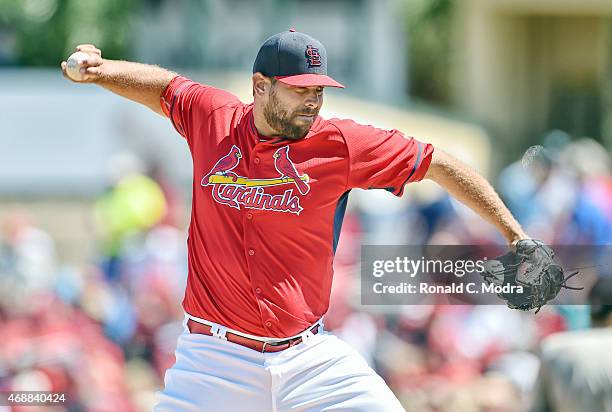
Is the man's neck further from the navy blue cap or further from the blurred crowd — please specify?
the blurred crowd

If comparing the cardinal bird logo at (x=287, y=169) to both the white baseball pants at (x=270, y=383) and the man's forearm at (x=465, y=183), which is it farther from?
the white baseball pants at (x=270, y=383)

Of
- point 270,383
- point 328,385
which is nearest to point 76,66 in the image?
point 270,383

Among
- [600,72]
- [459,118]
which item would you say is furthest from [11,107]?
[600,72]

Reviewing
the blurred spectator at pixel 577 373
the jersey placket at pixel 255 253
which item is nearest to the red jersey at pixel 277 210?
the jersey placket at pixel 255 253

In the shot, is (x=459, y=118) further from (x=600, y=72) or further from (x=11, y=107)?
(x=11, y=107)

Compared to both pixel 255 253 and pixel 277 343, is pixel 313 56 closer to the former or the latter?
pixel 255 253

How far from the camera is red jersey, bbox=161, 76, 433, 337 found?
14.2 feet

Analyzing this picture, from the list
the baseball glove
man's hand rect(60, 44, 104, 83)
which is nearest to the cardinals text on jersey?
man's hand rect(60, 44, 104, 83)

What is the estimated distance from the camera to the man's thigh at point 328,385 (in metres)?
4.24

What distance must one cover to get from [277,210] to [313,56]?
0.62 metres

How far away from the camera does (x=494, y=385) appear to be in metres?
7.25

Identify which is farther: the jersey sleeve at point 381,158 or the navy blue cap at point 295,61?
the jersey sleeve at point 381,158

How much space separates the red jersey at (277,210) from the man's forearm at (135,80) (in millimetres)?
400

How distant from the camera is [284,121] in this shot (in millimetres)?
4316
